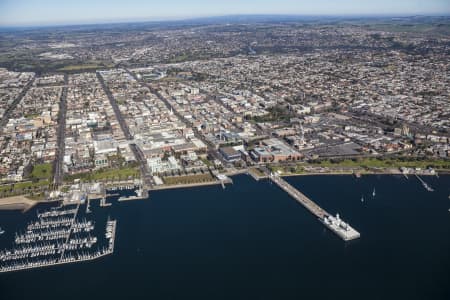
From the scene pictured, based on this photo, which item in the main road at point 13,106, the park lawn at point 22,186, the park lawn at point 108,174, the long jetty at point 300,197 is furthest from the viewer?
the main road at point 13,106

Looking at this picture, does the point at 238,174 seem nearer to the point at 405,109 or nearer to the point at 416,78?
the point at 405,109

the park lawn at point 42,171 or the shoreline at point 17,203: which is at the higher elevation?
the park lawn at point 42,171

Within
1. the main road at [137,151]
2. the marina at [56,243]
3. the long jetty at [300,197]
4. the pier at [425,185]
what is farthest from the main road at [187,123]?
the pier at [425,185]

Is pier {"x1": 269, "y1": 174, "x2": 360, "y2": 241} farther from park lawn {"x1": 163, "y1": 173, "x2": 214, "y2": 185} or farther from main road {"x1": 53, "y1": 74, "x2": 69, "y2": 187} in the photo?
main road {"x1": 53, "y1": 74, "x2": 69, "y2": 187}

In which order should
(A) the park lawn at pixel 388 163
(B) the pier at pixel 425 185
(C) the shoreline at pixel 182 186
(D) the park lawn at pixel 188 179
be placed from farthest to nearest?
(A) the park lawn at pixel 388 163 → (D) the park lawn at pixel 188 179 → (C) the shoreline at pixel 182 186 → (B) the pier at pixel 425 185

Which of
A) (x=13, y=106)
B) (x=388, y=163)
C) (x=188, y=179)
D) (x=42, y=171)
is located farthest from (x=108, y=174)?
(x=13, y=106)

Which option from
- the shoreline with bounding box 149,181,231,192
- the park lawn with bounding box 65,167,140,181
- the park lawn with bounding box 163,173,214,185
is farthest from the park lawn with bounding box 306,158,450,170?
the park lawn with bounding box 65,167,140,181

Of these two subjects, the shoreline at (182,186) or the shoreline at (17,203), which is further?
the shoreline at (182,186)

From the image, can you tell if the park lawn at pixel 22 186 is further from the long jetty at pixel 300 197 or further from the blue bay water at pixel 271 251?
the long jetty at pixel 300 197
